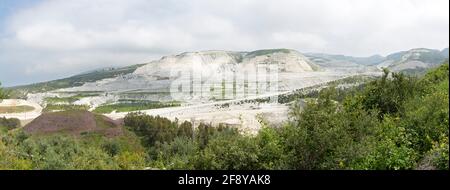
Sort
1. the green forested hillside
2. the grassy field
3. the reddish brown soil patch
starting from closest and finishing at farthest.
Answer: the green forested hillside, the reddish brown soil patch, the grassy field

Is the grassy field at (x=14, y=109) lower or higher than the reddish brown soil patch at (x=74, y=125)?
lower

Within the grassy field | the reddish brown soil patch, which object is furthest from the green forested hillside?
the grassy field

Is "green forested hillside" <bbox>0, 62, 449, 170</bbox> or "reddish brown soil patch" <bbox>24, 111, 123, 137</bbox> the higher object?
"green forested hillside" <bbox>0, 62, 449, 170</bbox>

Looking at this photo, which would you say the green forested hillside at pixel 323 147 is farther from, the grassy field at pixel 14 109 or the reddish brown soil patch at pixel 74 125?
the grassy field at pixel 14 109

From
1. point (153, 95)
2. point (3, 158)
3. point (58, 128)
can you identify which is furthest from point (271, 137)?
point (153, 95)

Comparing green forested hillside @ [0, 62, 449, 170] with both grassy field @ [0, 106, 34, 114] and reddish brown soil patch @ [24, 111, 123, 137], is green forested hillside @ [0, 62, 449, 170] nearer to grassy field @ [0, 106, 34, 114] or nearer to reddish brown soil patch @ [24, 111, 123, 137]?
reddish brown soil patch @ [24, 111, 123, 137]

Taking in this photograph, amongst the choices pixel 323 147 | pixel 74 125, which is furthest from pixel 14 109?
pixel 323 147

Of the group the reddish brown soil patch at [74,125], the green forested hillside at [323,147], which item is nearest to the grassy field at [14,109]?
the reddish brown soil patch at [74,125]
